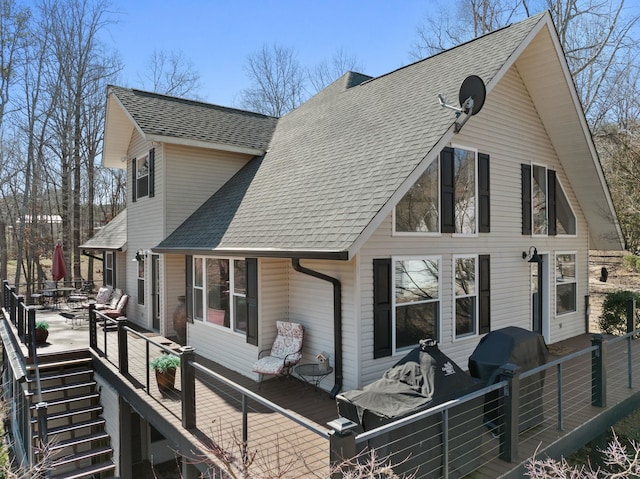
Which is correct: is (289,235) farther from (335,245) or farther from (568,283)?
(568,283)

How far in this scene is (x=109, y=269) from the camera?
53.4ft

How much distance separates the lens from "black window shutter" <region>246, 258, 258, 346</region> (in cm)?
786

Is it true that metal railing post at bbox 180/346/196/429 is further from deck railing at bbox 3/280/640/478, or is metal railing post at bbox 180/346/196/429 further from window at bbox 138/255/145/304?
window at bbox 138/255/145/304

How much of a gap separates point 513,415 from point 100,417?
790 cm

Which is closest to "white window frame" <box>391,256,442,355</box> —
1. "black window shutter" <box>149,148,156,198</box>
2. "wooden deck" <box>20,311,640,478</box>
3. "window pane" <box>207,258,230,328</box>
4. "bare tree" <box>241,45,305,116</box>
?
"wooden deck" <box>20,311,640,478</box>

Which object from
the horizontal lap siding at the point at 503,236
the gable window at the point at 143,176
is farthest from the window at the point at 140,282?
the horizontal lap siding at the point at 503,236

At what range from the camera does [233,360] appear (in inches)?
340

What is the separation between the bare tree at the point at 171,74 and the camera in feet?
91.2

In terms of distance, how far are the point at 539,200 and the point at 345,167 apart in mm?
5238

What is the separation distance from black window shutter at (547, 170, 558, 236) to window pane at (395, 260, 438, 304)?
14.6 ft

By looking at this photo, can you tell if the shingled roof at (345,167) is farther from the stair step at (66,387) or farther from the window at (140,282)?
the stair step at (66,387)

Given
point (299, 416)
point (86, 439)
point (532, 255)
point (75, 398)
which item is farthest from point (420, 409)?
point (75, 398)

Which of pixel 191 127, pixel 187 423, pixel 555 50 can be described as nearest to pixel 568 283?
pixel 555 50

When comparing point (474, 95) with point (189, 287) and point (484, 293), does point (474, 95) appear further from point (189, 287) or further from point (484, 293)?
point (189, 287)
